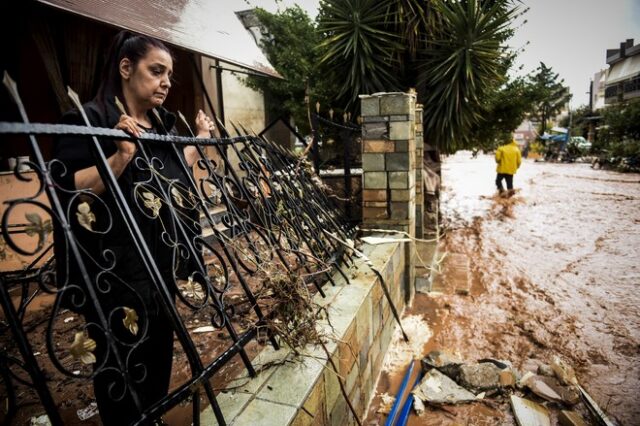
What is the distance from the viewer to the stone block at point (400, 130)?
11.8ft

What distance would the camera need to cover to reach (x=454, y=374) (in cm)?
285

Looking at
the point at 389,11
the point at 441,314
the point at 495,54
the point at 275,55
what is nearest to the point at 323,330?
the point at 441,314

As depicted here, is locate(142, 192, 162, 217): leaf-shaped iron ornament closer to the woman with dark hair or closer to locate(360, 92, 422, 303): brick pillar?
the woman with dark hair

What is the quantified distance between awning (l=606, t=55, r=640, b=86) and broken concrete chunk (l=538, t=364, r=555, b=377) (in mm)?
35561

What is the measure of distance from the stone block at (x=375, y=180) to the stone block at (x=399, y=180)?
0.24 feet

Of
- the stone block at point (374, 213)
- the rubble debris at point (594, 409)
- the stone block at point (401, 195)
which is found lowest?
the rubble debris at point (594, 409)

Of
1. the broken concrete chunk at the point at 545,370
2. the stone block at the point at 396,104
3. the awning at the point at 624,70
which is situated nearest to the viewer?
the broken concrete chunk at the point at 545,370

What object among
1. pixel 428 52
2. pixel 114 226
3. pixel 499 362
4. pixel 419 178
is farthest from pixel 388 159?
pixel 428 52

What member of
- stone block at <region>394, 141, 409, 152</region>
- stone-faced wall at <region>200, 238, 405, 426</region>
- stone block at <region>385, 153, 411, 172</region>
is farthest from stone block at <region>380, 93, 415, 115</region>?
stone-faced wall at <region>200, 238, 405, 426</region>

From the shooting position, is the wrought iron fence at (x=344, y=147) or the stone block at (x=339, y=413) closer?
the stone block at (x=339, y=413)

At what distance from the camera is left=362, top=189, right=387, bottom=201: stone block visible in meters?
3.84

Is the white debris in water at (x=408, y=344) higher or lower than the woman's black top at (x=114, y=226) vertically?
lower

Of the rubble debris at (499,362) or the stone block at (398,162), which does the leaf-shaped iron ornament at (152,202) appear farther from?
the rubble debris at (499,362)

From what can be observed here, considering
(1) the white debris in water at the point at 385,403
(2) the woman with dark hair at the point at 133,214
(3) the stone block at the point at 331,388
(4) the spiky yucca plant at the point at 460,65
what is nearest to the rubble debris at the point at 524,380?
(1) the white debris in water at the point at 385,403
